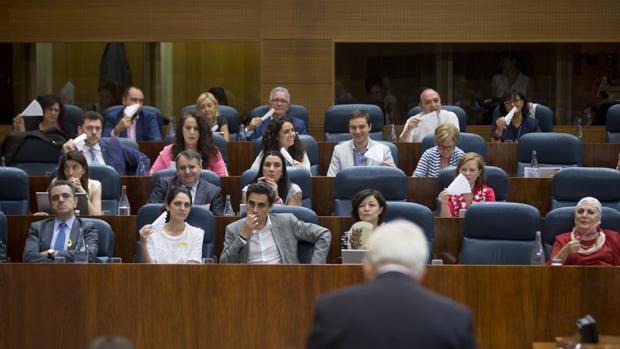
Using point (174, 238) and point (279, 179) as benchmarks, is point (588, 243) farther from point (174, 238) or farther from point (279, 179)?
point (174, 238)

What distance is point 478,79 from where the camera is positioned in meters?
11.9

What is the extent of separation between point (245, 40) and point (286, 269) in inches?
239

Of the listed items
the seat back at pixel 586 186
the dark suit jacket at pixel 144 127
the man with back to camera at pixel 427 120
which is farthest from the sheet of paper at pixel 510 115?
the dark suit jacket at pixel 144 127

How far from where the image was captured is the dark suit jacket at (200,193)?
801cm

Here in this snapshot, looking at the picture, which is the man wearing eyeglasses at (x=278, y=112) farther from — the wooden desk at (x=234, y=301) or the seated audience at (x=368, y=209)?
the wooden desk at (x=234, y=301)

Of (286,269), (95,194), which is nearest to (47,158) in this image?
(95,194)

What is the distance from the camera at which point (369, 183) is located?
8086 millimetres

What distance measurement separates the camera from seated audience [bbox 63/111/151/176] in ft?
29.9

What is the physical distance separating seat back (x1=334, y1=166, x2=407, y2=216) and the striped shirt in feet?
2.74

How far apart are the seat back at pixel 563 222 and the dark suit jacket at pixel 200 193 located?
213 centimetres

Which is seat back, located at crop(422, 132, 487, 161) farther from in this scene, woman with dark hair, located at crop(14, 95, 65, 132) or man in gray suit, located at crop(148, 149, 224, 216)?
woman with dark hair, located at crop(14, 95, 65, 132)

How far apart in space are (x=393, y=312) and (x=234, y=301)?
301cm

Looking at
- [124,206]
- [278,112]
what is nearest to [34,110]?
[124,206]

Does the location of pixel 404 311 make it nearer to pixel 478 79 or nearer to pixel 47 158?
pixel 47 158
